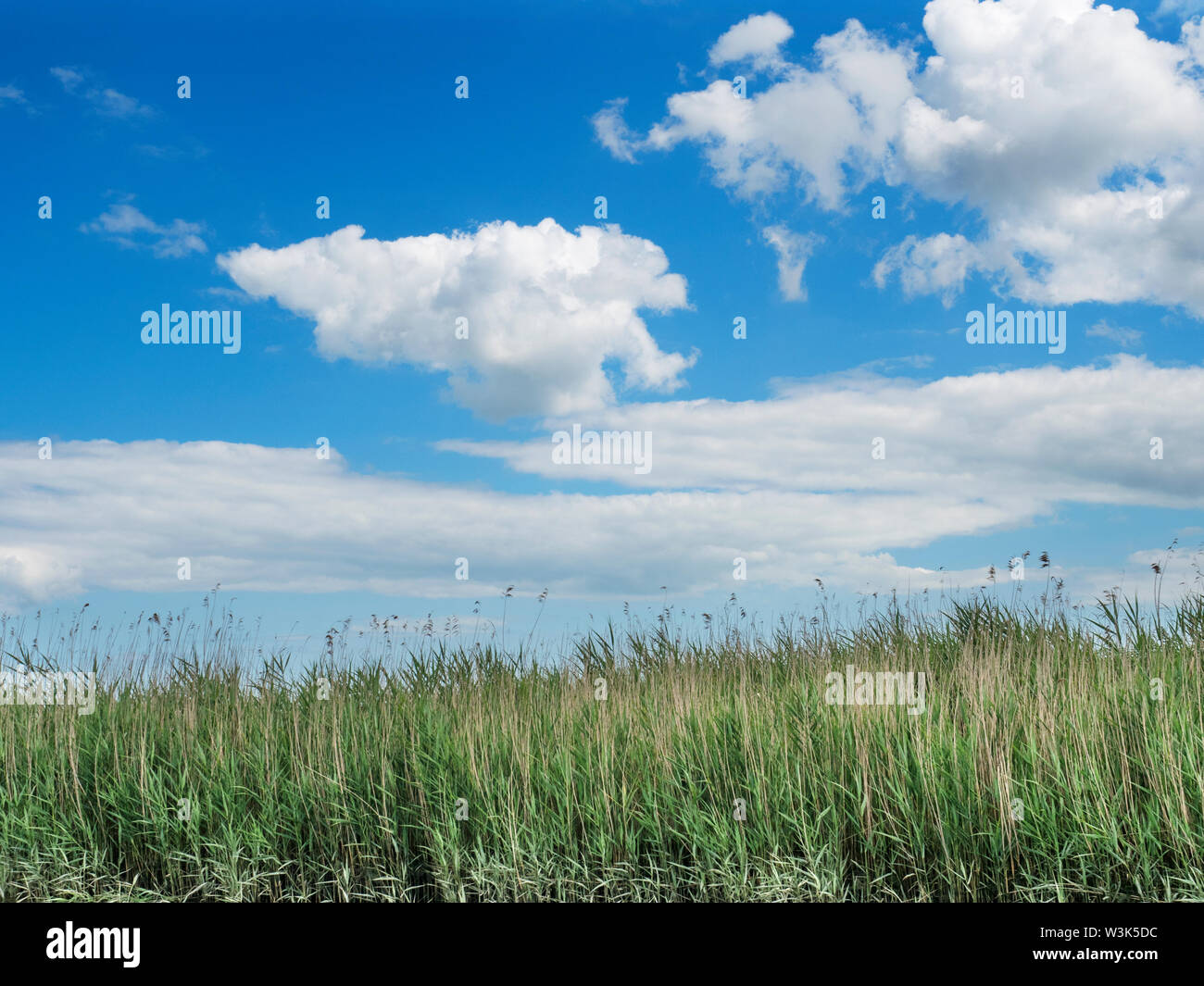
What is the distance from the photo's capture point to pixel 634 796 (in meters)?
6.25

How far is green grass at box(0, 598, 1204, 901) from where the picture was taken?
5.70 meters

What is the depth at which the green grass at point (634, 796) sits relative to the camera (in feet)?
18.7
